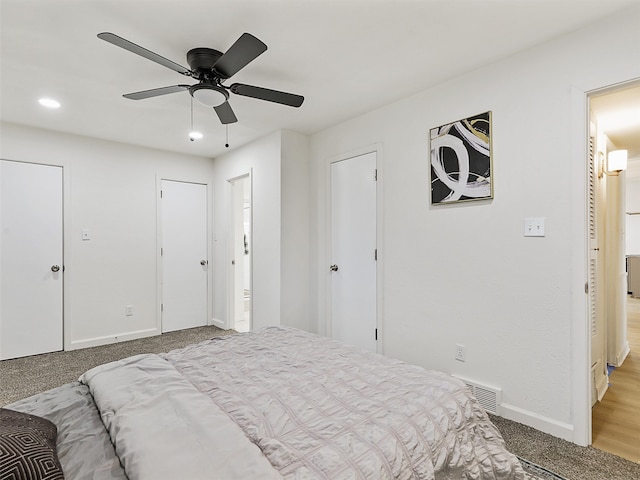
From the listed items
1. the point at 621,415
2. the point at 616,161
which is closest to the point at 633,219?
the point at 616,161

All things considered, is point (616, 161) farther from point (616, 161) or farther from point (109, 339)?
point (109, 339)

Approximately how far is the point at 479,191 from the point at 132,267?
401cm

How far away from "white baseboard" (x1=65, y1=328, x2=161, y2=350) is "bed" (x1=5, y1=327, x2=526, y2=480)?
2849 millimetres

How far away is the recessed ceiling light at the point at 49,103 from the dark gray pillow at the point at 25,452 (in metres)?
2.93

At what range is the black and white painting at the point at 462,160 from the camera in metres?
2.46

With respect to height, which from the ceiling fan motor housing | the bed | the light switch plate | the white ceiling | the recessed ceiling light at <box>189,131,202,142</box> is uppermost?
the white ceiling

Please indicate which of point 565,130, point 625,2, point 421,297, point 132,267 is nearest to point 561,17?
point 625,2

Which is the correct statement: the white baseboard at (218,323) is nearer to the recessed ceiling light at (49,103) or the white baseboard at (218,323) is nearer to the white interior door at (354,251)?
the white interior door at (354,251)

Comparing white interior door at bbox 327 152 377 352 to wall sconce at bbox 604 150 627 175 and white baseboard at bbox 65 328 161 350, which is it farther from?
white baseboard at bbox 65 328 161 350

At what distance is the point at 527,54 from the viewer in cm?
226

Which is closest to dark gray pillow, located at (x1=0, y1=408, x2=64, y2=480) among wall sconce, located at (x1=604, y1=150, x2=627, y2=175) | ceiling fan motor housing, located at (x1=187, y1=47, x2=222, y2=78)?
ceiling fan motor housing, located at (x1=187, y1=47, x2=222, y2=78)

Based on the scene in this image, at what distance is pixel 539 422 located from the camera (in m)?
2.16

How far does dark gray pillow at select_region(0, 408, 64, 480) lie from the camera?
80cm

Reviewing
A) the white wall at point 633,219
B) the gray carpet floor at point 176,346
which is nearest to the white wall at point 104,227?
the gray carpet floor at point 176,346
